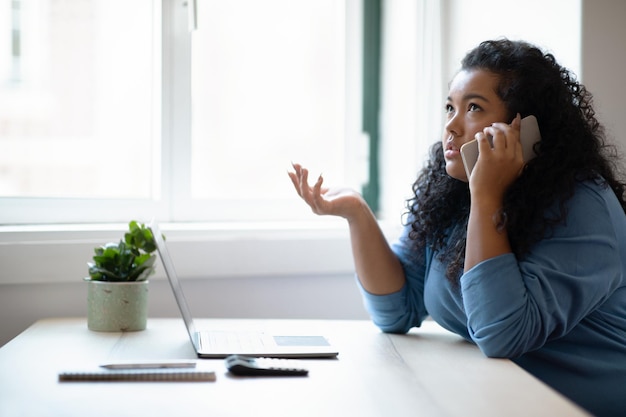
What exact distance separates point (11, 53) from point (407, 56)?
1090mm

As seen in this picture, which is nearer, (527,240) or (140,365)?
(140,365)

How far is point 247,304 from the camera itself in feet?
6.67

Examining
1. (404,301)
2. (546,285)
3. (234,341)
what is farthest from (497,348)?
(234,341)

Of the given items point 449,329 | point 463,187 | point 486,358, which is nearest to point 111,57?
point 463,187

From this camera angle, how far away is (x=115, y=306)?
1567 millimetres

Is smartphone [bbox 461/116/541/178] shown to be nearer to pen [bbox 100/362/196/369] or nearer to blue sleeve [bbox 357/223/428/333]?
blue sleeve [bbox 357/223/428/333]

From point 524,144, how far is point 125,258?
0.82 metres

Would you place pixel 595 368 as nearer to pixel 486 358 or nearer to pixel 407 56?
pixel 486 358

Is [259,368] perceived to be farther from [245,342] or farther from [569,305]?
[569,305]

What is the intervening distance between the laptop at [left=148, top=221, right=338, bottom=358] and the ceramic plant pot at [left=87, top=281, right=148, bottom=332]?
158 millimetres

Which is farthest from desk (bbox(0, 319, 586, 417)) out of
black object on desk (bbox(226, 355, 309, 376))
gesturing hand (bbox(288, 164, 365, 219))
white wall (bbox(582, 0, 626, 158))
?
white wall (bbox(582, 0, 626, 158))

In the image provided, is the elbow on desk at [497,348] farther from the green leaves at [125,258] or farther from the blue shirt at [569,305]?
the green leaves at [125,258]

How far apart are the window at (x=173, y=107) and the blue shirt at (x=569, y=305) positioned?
100 centimetres

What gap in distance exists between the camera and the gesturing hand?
5.19 ft
